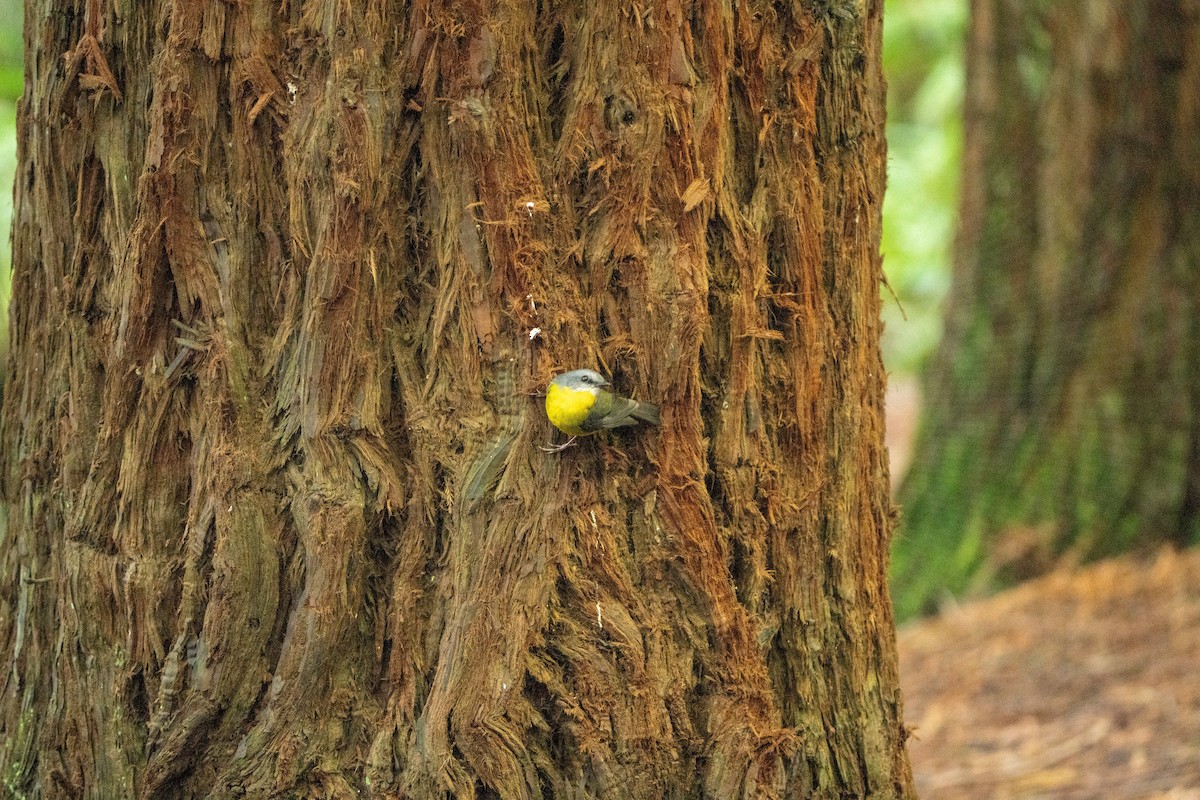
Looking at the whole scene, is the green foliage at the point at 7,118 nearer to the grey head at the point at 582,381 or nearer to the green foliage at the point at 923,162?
the green foliage at the point at 923,162

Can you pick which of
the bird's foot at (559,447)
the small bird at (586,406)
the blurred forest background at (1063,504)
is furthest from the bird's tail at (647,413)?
the blurred forest background at (1063,504)

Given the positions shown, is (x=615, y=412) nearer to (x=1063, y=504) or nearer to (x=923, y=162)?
(x=1063, y=504)

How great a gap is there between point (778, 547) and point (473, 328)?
74cm

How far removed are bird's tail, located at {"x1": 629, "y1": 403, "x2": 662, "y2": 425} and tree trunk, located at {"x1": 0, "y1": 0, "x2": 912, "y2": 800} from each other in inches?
0.9

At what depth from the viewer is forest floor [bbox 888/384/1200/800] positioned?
3.48m

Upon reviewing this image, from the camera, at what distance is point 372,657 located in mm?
2227

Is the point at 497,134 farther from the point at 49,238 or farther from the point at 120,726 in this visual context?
the point at 120,726

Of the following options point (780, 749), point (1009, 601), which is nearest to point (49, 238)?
point (780, 749)

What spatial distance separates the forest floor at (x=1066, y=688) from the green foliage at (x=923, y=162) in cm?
475

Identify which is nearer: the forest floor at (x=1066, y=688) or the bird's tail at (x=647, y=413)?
the bird's tail at (x=647, y=413)

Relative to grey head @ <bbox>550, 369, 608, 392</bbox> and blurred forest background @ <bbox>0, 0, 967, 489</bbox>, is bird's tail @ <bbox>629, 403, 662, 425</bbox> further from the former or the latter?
blurred forest background @ <bbox>0, 0, 967, 489</bbox>

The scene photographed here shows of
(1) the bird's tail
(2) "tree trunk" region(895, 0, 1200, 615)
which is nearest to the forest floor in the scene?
(2) "tree trunk" region(895, 0, 1200, 615)

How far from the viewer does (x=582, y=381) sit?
2.03m

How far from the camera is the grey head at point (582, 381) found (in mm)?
2023
